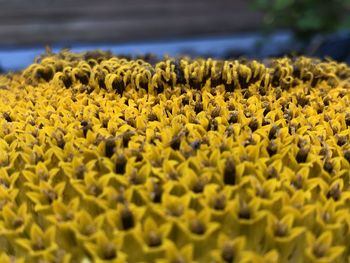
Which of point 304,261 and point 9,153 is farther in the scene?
point 9,153

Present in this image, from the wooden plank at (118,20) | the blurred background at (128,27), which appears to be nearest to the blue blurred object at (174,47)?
the blurred background at (128,27)

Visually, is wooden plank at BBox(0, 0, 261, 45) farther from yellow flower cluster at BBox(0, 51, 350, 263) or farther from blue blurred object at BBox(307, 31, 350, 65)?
yellow flower cluster at BBox(0, 51, 350, 263)

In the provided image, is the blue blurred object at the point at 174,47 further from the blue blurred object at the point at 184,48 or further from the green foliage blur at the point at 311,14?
the green foliage blur at the point at 311,14

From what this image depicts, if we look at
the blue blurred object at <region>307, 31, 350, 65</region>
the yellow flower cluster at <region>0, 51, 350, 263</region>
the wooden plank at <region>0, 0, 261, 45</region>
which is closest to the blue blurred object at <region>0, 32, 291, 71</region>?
the wooden plank at <region>0, 0, 261, 45</region>

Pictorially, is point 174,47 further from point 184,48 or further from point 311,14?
point 311,14

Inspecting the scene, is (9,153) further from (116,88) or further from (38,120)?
(116,88)

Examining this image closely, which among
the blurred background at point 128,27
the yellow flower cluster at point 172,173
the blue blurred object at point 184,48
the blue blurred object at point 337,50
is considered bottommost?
the yellow flower cluster at point 172,173

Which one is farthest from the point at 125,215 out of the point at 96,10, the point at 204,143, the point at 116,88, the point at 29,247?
the point at 96,10
